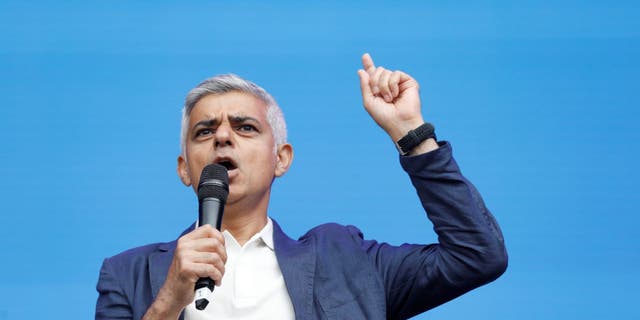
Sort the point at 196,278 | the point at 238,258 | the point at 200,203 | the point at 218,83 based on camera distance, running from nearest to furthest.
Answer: the point at 196,278 < the point at 200,203 < the point at 238,258 < the point at 218,83

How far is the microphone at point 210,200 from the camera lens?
1.53 m

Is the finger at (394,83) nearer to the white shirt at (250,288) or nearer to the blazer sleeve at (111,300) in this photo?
the white shirt at (250,288)

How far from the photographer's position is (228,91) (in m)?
2.20

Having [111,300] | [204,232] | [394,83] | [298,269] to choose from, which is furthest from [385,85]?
[111,300]

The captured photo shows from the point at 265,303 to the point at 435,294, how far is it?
0.36 m

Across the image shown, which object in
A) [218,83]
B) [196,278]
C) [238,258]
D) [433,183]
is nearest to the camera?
[196,278]

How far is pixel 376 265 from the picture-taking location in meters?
2.09

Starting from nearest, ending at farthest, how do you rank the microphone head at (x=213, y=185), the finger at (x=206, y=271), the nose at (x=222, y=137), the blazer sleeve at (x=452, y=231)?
the finger at (x=206, y=271) < the microphone head at (x=213, y=185) < the blazer sleeve at (x=452, y=231) < the nose at (x=222, y=137)

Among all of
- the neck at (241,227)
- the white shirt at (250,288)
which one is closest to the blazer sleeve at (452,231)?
the white shirt at (250,288)

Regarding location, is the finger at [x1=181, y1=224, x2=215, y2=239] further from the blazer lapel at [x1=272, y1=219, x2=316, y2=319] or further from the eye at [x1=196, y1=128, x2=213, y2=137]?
the eye at [x1=196, y1=128, x2=213, y2=137]

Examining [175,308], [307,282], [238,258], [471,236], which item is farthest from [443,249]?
[175,308]

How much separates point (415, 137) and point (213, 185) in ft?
1.48

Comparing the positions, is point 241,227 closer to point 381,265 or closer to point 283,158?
point 283,158

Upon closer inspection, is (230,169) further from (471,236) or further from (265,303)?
(471,236)
